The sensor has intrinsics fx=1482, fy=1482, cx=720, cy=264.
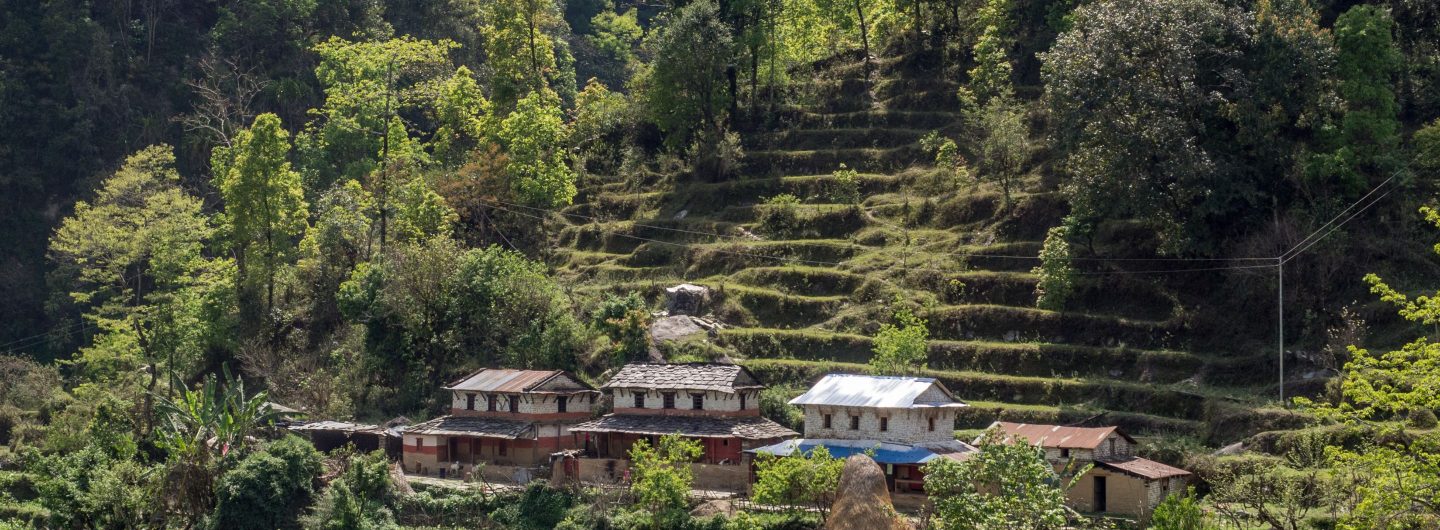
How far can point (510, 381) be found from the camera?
57.4 m

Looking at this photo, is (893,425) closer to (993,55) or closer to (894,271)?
(894,271)

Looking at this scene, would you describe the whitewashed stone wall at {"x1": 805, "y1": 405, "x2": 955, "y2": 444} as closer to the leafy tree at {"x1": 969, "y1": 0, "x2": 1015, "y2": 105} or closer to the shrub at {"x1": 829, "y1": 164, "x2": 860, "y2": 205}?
the shrub at {"x1": 829, "y1": 164, "x2": 860, "y2": 205}

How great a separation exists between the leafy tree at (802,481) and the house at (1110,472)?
17.5 feet

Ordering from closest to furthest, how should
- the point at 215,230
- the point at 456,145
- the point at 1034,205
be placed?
the point at 1034,205, the point at 215,230, the point at 456,145

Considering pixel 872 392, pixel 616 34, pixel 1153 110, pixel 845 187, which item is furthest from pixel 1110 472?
pixel 616 34

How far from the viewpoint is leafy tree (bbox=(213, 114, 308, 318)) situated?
69.9 metres

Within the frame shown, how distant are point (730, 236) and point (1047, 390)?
65.5 ft

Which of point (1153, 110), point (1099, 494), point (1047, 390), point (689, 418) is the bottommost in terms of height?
point (1099, 494)

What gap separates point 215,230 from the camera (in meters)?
71.6

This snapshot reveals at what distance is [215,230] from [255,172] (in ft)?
13.1

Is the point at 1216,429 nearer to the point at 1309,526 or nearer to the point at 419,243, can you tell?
the point at 1309,526

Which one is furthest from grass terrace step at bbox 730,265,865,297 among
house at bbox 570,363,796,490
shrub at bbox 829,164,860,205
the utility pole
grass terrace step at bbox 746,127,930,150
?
the utility pole

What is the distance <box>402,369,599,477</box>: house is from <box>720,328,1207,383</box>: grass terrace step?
7.15m

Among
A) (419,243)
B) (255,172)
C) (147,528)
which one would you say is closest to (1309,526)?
(147,528)
